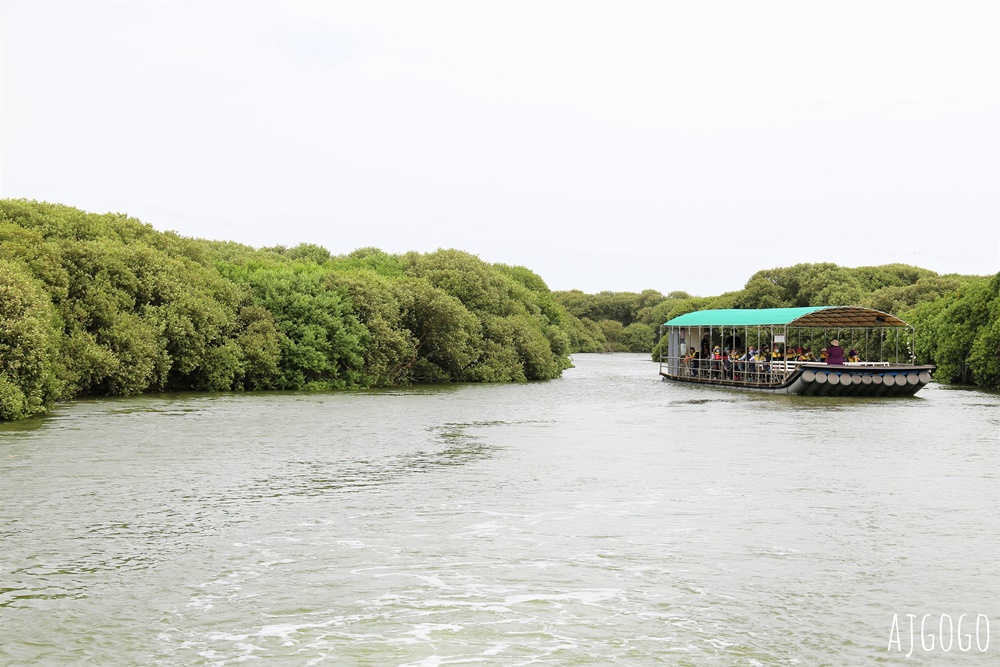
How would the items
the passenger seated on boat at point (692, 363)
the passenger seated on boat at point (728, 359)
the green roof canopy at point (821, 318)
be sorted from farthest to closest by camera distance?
the passenger seated on boat at point (692, 363) → the passenger seated on boat at point (728, 359) → the green roof canopy at point (821, 318)

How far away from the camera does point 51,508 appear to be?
55.6 feet

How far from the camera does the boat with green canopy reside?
4659cm

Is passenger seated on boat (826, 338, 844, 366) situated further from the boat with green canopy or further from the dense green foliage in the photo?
the dense green foliage

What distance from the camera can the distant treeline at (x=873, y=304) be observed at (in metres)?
58.2

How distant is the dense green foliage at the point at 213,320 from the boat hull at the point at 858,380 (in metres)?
21.1

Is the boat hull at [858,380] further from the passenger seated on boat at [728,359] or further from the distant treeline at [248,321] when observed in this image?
the distant treeline at [248,321]

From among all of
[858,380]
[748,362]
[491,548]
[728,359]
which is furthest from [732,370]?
[491,548]

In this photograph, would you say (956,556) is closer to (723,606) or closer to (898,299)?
(723,606)

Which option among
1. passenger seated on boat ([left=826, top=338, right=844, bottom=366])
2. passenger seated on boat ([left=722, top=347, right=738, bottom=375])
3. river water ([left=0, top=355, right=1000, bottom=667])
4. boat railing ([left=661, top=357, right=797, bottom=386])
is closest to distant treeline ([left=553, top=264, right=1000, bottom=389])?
passenger seated on boat ([left=826, top=338, right=844, bottom=366])

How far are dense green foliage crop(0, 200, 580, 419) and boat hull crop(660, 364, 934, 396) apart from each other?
21.1m

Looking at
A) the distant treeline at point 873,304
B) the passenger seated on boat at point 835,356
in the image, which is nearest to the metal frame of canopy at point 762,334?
the passenger seated on boat at point 835,356

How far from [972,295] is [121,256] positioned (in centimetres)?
4731

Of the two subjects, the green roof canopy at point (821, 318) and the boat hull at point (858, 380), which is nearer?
the boat hull at point (858, 380)

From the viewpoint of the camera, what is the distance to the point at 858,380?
46.5m
